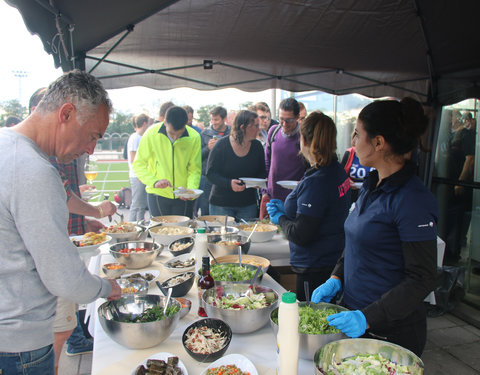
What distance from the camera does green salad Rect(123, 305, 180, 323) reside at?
1.49 metres

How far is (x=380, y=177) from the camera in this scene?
1650 millimetres

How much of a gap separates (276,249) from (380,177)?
1.44 meters

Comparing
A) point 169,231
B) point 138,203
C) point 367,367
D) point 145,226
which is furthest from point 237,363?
point 138,203

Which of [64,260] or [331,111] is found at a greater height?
[331,111]

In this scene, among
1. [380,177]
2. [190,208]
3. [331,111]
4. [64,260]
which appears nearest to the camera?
[64,260]

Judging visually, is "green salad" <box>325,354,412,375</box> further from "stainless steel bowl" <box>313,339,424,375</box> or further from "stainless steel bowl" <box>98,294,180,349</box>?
"stainless steel bowl" <box>98,294,180,349</box>

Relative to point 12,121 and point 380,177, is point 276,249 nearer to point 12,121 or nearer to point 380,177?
point 380,177

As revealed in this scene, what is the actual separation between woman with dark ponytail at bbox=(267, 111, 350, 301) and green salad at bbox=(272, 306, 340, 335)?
0.73m

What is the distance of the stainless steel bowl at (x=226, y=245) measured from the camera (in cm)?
251

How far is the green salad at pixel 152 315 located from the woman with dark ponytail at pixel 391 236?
0.67 meters

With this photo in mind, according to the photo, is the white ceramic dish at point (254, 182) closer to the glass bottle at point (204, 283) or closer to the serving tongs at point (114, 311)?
the glass bottle at point (204, 283)

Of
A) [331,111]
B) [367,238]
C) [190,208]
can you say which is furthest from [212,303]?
[331,111]

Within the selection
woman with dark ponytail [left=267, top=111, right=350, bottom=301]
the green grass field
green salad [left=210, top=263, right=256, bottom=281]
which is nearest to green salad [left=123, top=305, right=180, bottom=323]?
green salad [left=210, top=263, right=256, bottom=281]

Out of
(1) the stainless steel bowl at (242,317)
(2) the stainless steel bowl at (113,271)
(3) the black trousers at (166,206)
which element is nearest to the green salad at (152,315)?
(1) the stainless steel bowl at (242,317)
